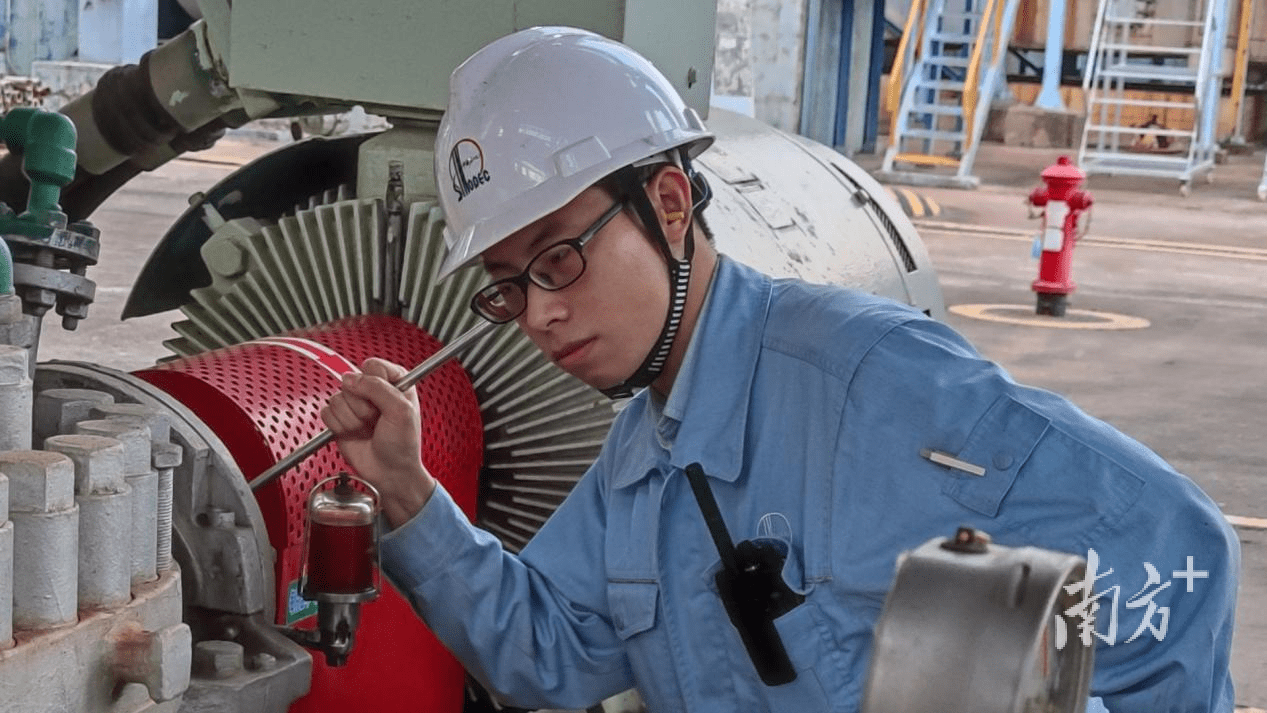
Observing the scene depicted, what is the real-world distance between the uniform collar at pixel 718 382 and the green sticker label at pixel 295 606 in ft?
2.08

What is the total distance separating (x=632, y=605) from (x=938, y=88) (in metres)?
11.7

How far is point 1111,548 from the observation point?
1.37 m

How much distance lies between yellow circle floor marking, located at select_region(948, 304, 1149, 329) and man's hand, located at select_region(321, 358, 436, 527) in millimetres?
5703

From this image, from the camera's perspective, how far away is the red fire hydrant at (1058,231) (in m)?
7.21

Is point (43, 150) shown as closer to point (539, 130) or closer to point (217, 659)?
point (217, 659)

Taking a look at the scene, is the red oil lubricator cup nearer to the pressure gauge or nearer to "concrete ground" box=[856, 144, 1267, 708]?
the pressure gauge

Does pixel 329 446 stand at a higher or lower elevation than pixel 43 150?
lower

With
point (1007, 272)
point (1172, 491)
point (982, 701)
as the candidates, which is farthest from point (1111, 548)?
point (1007, 272)

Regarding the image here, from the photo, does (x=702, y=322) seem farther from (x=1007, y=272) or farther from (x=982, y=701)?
(x=1007, y=272)

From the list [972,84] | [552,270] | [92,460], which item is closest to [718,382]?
[552,270]

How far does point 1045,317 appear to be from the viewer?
7.27 m

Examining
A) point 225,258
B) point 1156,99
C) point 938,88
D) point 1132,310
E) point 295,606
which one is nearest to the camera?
point 295,606

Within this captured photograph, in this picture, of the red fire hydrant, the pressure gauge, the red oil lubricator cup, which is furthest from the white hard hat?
the red fire hydrant

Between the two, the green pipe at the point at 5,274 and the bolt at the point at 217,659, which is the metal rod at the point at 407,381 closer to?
the bolt at the point at 217,659
